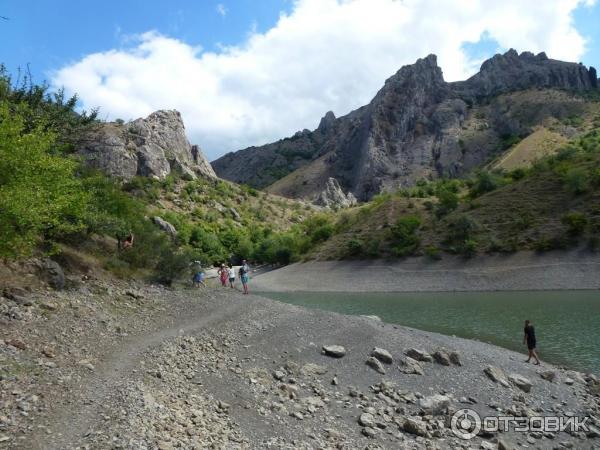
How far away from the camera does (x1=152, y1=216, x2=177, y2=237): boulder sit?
257ft

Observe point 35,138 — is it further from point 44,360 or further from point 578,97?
point 578,97

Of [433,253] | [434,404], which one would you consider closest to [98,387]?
[434,404]

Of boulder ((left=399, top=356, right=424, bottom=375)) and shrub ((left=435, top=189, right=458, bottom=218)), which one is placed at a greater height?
shrub ((left=435, top=189, right=458, bottom=218))

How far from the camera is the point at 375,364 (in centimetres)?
1633

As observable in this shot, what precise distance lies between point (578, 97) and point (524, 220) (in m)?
145

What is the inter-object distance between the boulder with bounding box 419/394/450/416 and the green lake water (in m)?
11.0

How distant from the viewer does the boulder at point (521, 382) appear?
54.4 ft

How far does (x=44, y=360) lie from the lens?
454 inches

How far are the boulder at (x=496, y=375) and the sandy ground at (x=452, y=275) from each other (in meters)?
39.0

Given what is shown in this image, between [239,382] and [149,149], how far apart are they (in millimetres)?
104071

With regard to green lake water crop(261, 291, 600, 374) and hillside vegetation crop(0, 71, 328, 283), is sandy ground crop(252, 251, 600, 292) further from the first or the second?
hillside vegetation crop(0, 71, 328, 283)

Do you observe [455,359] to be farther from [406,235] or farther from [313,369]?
[406,235]

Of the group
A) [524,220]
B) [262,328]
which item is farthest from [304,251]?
[262,328]

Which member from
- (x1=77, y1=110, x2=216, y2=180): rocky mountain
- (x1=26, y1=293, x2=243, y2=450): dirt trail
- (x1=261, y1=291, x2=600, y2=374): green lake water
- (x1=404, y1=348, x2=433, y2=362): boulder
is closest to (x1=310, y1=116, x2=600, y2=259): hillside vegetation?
(x1=261, y1=291, x2=600, y2=374): green lake water
